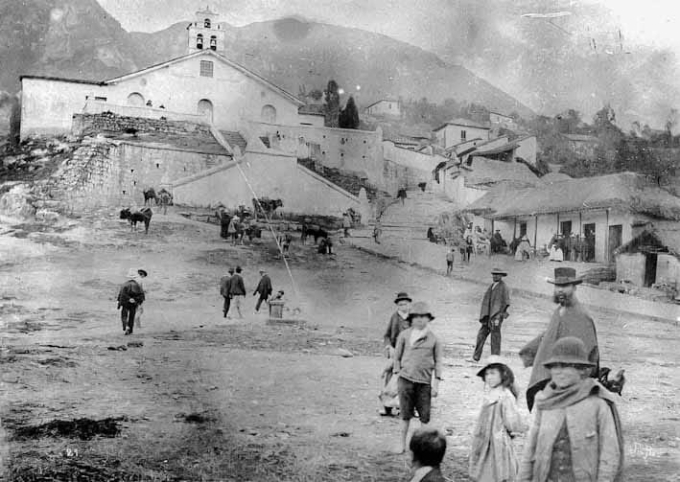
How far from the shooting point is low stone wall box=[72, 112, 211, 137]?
6.91 metres

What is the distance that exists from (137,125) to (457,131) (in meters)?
3.10

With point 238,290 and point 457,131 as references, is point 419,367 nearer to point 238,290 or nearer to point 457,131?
point 238,290

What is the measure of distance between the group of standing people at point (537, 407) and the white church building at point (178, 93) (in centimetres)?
260

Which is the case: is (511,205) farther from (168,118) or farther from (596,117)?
(168,118)

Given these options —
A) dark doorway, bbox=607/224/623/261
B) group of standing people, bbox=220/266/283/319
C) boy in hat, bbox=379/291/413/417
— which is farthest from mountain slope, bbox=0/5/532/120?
boy in hat, bbox=379/291/413/417


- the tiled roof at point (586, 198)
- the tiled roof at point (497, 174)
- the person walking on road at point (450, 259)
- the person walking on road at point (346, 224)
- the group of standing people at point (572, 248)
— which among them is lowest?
the person walking on road at point (450, 259)

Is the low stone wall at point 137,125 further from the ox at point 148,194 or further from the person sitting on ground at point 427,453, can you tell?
the person sitting on ground at point 427,453

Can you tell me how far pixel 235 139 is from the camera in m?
7.01

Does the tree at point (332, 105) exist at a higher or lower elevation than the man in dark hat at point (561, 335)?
higher

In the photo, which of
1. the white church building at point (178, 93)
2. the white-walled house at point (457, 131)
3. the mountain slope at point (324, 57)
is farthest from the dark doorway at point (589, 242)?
the white church building at point (178, 93)

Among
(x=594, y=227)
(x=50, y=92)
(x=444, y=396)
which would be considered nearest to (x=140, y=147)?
(x=50, y=92)

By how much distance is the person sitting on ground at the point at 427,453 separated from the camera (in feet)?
9.17

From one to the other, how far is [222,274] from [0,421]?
2.11 meters

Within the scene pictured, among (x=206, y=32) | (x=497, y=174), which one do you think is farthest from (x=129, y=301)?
(x=497, y=174)
